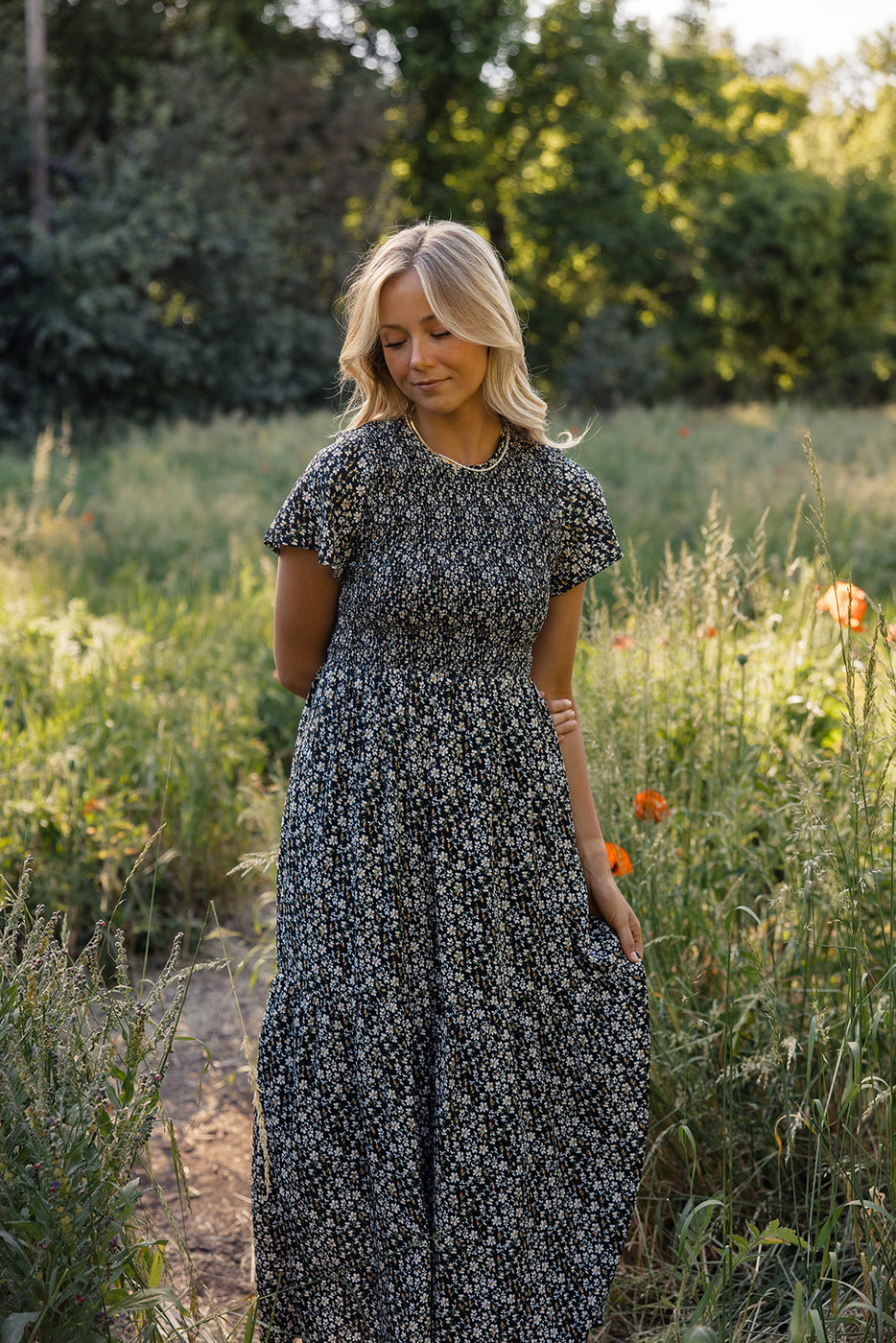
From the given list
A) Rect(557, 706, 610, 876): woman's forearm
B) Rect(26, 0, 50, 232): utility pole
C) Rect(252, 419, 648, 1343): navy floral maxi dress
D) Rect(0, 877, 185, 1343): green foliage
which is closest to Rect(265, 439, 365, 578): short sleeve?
Rect(252, 419, 648, 1343): navy floral maxi dress

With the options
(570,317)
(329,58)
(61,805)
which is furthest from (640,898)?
(570,317)

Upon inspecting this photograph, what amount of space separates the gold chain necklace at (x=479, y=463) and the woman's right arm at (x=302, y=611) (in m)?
0.27

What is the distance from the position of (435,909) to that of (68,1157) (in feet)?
2.19

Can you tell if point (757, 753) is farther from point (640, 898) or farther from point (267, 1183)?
point (267, 1183)

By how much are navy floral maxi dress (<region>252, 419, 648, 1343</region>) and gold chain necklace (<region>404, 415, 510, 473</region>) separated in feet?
0.04

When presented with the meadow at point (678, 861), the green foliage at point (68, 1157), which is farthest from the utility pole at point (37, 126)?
the green foliage at point (68, 1157)

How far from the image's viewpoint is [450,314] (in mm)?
1847

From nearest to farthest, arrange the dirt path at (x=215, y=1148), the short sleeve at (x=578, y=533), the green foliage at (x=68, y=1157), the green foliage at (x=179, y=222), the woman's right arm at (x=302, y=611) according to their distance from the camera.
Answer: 1. the green foliage at (x=68, y=1157)
2. the woman's right arm at (x=302, y=611)
3. the short sleeve at (x=578, y=533)
4. the dirt path at (x=215, y=1148)
5. the green foliage at (x=179, y=222)

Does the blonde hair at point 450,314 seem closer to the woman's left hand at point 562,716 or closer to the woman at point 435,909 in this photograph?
the woman at point 435,909

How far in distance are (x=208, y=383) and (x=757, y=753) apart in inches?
621

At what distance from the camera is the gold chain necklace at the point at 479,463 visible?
75.3 inches

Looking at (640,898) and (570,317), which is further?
(570,317)

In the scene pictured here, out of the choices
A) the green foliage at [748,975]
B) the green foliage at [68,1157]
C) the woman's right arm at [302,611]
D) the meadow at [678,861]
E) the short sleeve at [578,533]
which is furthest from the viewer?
the short sleeve at [578,533]

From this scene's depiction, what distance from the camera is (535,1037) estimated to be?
1.91m
